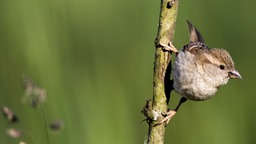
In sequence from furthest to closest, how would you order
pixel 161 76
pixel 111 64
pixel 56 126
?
pixel 111 64, pixel 161 76, pixel 56 126

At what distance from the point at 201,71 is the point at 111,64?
1.80ft

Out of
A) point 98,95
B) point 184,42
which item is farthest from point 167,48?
point 184,42

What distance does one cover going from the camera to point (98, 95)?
9.84 feet

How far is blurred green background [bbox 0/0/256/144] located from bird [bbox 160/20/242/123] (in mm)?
126

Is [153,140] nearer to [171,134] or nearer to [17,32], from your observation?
[171,134]

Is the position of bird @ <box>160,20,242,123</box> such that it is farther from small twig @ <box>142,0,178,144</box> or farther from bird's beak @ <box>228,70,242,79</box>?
small twig @ <box>142,0,178,144</box>

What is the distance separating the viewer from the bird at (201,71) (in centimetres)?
302

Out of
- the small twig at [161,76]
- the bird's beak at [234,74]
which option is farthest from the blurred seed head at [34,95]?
the bird's beak at [234,74]

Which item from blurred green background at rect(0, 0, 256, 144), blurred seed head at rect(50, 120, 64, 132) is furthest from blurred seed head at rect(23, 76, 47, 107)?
blurred green background at rect(0, 0, 256, 144)

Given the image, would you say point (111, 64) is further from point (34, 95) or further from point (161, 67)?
point (34, 95)

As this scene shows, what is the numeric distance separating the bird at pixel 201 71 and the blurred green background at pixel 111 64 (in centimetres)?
13

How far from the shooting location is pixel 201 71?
322 centimetres

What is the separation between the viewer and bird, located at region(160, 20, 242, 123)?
9.91 ft

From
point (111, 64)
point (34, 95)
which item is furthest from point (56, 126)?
point (111, 64)
